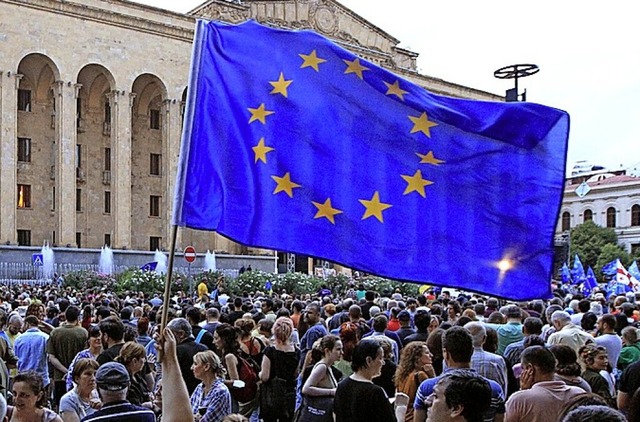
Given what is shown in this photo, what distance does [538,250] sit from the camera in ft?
19.2

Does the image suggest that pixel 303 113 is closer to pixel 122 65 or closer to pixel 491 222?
pixel 491 222

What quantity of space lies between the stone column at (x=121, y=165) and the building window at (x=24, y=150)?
4691 mm

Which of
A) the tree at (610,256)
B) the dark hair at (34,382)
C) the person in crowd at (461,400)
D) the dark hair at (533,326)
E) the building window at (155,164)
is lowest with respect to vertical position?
the tree at (610,256)

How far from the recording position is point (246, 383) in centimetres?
752

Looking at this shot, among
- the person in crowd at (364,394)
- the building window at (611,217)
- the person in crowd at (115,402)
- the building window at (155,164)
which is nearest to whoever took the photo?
the person in crowd at (115,402)

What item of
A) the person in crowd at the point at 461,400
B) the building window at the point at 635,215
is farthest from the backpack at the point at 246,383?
the building window at the point at 635,215

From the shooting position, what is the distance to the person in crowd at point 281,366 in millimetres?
7602

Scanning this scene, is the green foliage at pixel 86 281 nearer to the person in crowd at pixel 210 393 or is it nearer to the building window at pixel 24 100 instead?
the building window at pixel 24 100

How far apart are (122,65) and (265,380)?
35.2 m

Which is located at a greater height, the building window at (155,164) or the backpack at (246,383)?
the building window at (155,164)

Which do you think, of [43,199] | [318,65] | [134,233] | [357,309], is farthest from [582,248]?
[318,65]

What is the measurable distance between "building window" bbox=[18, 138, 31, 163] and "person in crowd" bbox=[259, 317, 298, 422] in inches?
1458

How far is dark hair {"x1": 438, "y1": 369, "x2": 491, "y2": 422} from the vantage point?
3541mm

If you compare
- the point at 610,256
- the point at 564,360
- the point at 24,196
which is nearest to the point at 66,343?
the point at 564,360
